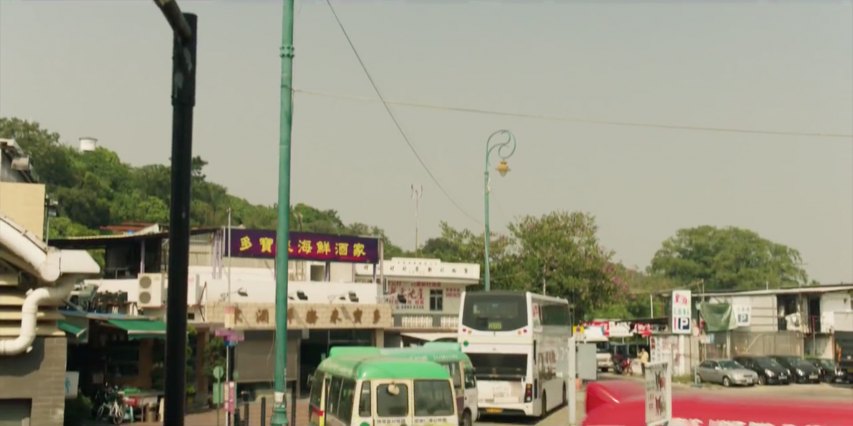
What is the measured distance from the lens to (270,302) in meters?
34.9

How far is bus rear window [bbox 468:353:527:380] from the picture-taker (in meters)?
28.0

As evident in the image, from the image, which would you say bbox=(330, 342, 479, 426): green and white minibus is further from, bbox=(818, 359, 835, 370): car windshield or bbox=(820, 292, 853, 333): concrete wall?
bbox=(820, 292, 853, 333): concrete wall

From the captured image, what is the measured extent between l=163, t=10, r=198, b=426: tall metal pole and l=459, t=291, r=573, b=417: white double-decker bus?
2222 centimetres

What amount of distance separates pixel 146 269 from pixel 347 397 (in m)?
19.4

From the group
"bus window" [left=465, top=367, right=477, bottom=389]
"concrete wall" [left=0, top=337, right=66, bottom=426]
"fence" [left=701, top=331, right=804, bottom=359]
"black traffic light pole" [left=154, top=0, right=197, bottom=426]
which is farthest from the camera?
"fence" [left=701, top=331, right=804, bottom=359]

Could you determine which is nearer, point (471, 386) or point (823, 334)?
point (471, 386)

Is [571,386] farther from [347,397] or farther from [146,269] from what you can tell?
[146,269]

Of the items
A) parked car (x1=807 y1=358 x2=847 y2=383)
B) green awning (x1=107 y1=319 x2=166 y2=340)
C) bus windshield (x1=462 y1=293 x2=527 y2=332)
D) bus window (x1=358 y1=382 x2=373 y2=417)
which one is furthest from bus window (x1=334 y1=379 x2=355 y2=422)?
parked car (x1=807 y1=358 x2=847 y2=383)

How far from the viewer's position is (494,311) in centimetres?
2855

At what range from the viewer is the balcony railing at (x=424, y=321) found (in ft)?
141

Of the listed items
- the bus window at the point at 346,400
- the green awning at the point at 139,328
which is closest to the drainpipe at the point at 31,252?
the bus window at the point at 346,400

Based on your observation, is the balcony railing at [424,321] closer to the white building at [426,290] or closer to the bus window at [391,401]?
the white building at [426,290]

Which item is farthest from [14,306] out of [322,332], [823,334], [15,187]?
[823,334]

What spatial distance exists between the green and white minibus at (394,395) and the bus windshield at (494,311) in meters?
9.62
